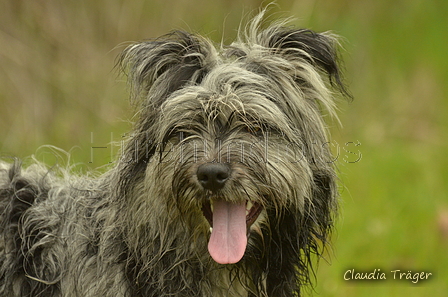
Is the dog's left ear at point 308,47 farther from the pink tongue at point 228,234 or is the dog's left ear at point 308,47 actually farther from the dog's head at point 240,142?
the pink tongue at point 228,234

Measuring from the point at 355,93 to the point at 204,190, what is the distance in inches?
253

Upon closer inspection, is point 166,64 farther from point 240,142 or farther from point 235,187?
point 235,187

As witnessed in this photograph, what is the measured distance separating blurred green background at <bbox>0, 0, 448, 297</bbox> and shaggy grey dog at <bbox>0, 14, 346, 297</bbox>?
2.50 meters

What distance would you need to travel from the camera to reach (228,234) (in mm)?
3684

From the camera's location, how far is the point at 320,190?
3.93 metres

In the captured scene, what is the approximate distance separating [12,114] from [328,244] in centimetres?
545

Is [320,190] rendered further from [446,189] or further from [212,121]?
[446,189]

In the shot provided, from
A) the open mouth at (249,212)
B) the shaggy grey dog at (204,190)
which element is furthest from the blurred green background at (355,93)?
the open mouth at (249,212)

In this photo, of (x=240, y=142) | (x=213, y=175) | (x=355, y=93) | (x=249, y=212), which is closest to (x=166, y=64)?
(x=240, y=142)

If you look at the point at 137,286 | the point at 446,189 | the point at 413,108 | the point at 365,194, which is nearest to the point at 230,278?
the point at 137,286

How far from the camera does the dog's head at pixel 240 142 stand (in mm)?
3596

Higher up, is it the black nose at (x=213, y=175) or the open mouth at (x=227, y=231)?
the black nose at (x=213, y=175)

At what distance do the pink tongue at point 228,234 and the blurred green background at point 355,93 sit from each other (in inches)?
107

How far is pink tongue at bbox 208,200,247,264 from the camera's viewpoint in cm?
367
